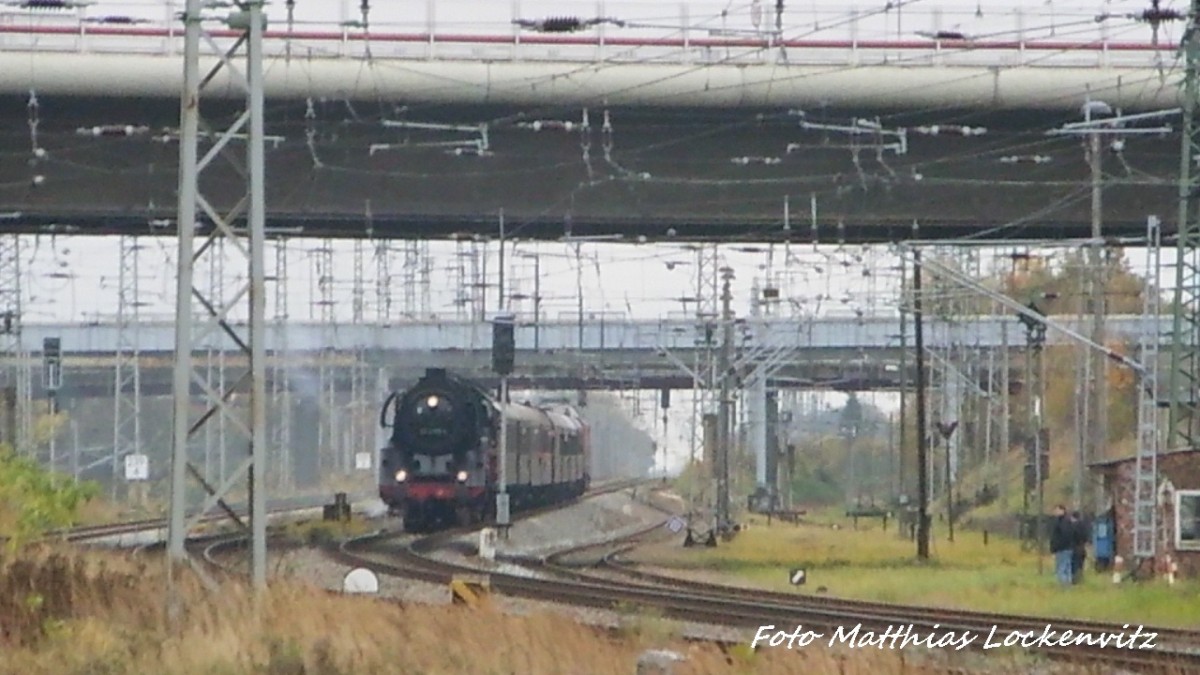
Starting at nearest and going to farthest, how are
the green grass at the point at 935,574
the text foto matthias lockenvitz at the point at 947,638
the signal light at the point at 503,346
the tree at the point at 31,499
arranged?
1. the text foto matthias lockenvitz at the point at 947,638
2. the tree at the point at 31,499
3. the green grass at the point at 935,574
4. the signal light at the point at 503,346

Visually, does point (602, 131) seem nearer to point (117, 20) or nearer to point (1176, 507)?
point (117, 20)

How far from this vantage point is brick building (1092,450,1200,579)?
3459 cm

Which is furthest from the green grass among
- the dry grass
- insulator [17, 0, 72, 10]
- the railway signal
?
insulator [17, 0, 72, 10]

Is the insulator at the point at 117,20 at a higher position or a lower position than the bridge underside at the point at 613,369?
higher

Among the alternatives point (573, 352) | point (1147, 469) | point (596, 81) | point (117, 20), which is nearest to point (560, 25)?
point (596, 81)

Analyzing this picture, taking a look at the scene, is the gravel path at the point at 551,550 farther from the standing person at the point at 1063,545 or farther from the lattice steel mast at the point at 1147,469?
the lattice steel mast at the point at 1147,469

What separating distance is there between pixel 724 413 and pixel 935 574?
41.8 ft

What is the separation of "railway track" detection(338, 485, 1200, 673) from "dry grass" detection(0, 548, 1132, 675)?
1.88 m

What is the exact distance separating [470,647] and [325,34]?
23.5 meters

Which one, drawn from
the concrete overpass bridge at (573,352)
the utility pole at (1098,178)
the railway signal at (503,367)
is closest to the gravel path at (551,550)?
the railway signal at (503,367)

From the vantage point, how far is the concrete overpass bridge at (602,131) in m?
39.1

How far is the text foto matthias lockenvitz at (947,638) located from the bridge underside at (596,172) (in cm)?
1815

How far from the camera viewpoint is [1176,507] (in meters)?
34.7

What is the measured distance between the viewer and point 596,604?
28219mm
